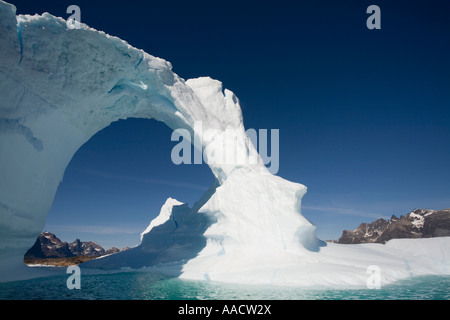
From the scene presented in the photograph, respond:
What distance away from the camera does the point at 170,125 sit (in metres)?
19.2

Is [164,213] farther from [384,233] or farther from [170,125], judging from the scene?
[384,233]

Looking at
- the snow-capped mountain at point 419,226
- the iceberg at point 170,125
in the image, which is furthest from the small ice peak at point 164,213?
the snow-capped mountain at point 419,226

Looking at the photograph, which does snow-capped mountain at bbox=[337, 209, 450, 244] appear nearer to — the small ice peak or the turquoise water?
the small ice peak

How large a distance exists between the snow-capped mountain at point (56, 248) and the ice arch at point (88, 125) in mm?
63377

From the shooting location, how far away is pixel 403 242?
60.2 ft

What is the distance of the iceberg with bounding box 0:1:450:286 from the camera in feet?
38.7

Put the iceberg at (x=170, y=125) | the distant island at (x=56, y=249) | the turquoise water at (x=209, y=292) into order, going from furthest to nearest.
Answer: the distant island at (x=56, y=249)
the iceberg at (x=170, y=125)
the turquoise water at (x=209, y=292)

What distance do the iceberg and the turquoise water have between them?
110 cm

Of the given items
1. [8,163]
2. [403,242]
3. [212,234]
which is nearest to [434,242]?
[403,242]

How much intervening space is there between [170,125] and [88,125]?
5.30 m

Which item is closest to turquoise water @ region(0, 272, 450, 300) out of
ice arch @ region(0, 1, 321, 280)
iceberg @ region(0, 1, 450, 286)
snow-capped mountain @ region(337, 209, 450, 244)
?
iceberg @ region(0, 1, 450, 286)

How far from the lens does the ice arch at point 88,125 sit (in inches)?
469

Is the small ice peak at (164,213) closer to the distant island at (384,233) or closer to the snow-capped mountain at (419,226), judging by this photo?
the distant island at (384,233)

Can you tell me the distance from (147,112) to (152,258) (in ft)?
31.9
